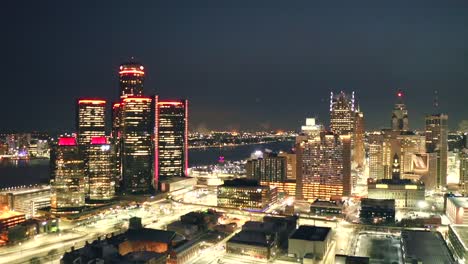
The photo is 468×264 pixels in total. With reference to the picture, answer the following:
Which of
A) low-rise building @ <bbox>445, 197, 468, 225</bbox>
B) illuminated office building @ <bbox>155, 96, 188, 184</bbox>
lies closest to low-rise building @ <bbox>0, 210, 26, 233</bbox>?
illuminated office building @ <bbox>155, 96, 188, 184</bbox>

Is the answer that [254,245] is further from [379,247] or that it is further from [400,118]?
[400,118]

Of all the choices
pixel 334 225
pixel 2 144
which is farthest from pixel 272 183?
pixel 2 144

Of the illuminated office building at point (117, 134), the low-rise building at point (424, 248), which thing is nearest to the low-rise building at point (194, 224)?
the low-rise building at point (424, 248)

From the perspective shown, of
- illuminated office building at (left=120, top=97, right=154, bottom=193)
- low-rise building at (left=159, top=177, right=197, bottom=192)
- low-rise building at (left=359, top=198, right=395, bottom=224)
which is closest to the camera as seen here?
low-rise building at (left=359, top=198, right=395, bottom=224)

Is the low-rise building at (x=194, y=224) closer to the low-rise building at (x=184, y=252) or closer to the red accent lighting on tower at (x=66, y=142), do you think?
the low-rise building at (x=184, y=252)

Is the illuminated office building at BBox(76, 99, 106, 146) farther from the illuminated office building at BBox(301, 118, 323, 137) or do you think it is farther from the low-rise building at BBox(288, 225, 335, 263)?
the low-rise building at BBox(288, 225, 335, 263)

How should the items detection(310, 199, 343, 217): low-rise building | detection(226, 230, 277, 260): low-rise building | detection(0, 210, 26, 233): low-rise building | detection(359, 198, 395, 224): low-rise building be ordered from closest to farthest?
detection(226, 230, 277, 260): low-rise building, detection(0, 210, 26, 233): low-rise building, detection(359, 198, 395, 224): low-rise building, detection(310, 199, 343, 217): low-rise building
